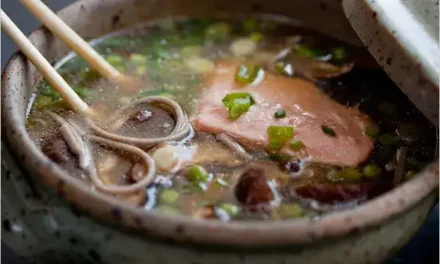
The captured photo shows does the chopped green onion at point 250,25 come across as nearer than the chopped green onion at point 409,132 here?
No

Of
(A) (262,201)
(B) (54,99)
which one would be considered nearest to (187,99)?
(B) (54,99)

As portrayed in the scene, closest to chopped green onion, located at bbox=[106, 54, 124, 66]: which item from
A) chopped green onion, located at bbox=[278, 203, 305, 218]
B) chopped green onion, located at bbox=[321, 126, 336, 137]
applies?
chopped green onion, located at bbox=[321, 126, 336, 137]

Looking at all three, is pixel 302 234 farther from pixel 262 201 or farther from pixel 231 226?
pixel 262 201

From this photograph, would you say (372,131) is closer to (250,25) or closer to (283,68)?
(283,68)

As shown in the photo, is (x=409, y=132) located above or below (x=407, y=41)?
below

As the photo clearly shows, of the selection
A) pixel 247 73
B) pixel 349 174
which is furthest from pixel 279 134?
pixel 247 73

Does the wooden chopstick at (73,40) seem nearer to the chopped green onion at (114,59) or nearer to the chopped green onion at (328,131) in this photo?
the chopped green onion at (114,59)

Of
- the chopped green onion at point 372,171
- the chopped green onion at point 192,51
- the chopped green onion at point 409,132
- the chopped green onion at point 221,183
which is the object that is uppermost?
the chopped green onion at point 372,171

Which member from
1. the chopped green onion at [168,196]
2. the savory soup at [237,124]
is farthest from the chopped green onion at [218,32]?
the chopped green onion at [168,196]
